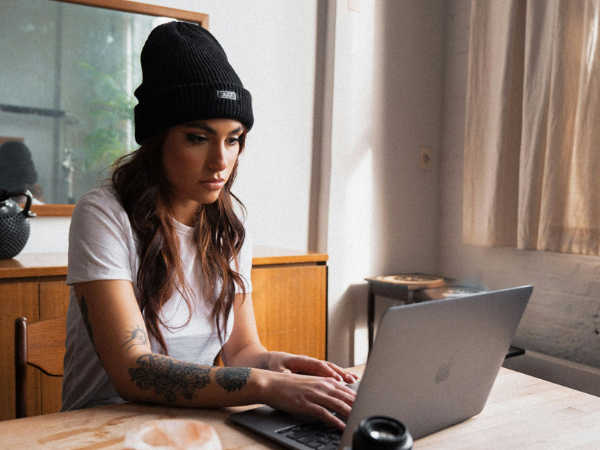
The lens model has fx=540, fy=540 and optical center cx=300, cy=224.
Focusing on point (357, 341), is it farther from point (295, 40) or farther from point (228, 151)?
point (228, 151)

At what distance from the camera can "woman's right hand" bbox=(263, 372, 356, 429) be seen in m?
0.82

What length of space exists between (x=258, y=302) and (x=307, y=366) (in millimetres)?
1093

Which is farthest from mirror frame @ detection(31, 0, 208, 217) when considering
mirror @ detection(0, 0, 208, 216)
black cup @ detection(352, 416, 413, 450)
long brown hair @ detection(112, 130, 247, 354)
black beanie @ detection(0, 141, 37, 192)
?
black cup @ detection(352, 416, 413, 450)

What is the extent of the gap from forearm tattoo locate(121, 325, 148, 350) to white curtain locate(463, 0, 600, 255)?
1981 millimetres

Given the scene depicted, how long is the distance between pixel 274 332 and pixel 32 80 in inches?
54.9

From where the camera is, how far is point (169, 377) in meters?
0.93

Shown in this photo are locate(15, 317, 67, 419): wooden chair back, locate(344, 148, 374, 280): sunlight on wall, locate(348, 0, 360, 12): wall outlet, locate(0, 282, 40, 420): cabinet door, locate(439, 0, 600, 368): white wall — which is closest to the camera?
locate(15, 317, 67, 419): wooden chair back

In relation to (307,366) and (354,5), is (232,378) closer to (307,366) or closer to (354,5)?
(307,366)

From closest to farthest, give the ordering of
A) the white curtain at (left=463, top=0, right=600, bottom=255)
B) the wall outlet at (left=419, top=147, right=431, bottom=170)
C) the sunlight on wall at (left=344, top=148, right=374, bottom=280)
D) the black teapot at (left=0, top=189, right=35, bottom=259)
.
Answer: the black teapot at (left=0, top=189, right=35, bottom=259) < the white curtain at (left=463, top=0, right=600, bottom=255) < the sunlight on wall at (left=344, top=148, right=374, bottom=280) < the wall outlet at (left=419, top=147, right=431, bottom=170)

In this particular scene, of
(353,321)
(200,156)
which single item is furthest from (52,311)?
(353,321)

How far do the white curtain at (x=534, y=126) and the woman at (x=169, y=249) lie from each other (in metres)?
1.61

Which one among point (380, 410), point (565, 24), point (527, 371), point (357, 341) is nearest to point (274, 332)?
point (357, 341)

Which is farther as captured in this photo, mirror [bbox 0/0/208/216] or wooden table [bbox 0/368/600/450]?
mirror [bbox 0/0/208/216]

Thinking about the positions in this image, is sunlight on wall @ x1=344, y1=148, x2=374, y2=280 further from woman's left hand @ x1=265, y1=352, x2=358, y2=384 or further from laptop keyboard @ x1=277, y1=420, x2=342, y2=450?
laptop keyboard @ x1=277, y1=420, x2=342, y2=450
